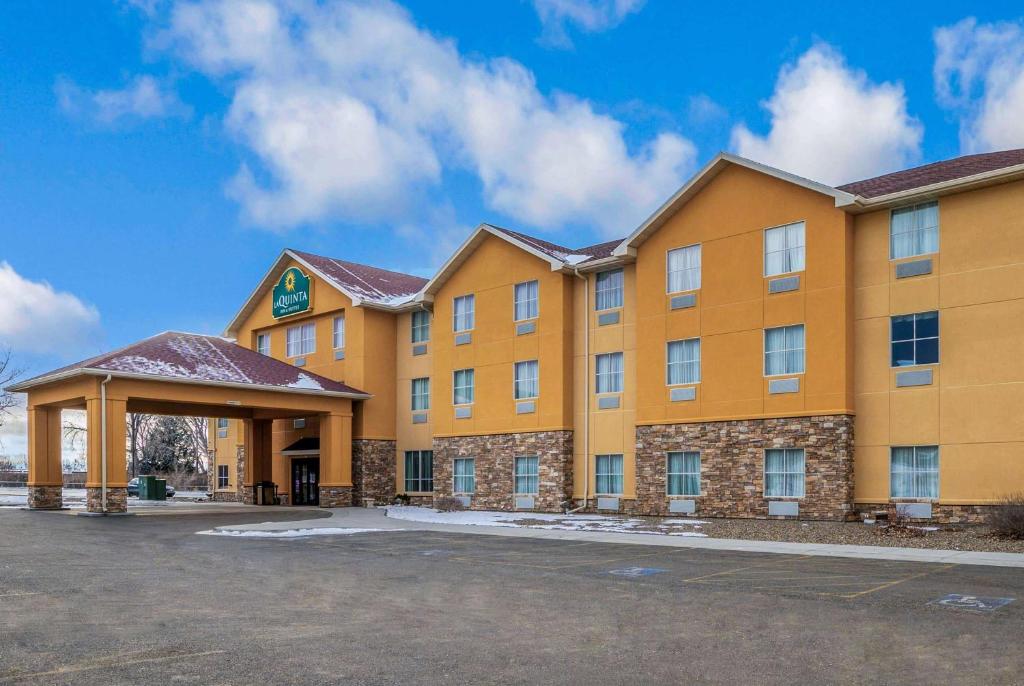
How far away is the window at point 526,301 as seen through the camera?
99.8 feet

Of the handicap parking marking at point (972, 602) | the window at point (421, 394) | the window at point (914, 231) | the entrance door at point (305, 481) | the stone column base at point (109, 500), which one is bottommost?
the entrance door at point (305, 481)

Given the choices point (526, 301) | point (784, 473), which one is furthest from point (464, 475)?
point (784, 473)

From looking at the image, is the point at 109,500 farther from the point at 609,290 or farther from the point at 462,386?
the point at 609,290

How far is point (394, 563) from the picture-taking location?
50.6 feet

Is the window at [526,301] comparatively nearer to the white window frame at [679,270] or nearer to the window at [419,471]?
the white window frame at [679,270]

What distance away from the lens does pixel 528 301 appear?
30672 mm

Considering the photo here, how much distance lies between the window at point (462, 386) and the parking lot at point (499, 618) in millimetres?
15593

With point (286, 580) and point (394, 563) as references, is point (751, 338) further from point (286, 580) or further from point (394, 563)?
point (286, 580)

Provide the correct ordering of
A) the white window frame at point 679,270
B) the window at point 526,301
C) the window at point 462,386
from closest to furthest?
1. the white window frame at point 679,270
2. the window at point 526,301
3. the window at point 462,386

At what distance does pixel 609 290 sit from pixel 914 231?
377 inches

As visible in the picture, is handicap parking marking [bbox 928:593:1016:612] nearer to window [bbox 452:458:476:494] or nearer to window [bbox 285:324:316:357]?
window [bbox 452:458:476:494]

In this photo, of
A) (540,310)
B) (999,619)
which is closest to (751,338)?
(540,310)

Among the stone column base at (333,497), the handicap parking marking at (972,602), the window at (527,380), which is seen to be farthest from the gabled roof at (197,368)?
the handicap parking marking at (972,602)

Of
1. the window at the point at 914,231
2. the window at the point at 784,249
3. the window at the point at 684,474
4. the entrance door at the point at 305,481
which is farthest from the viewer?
the entrance door at the point at 305,481
